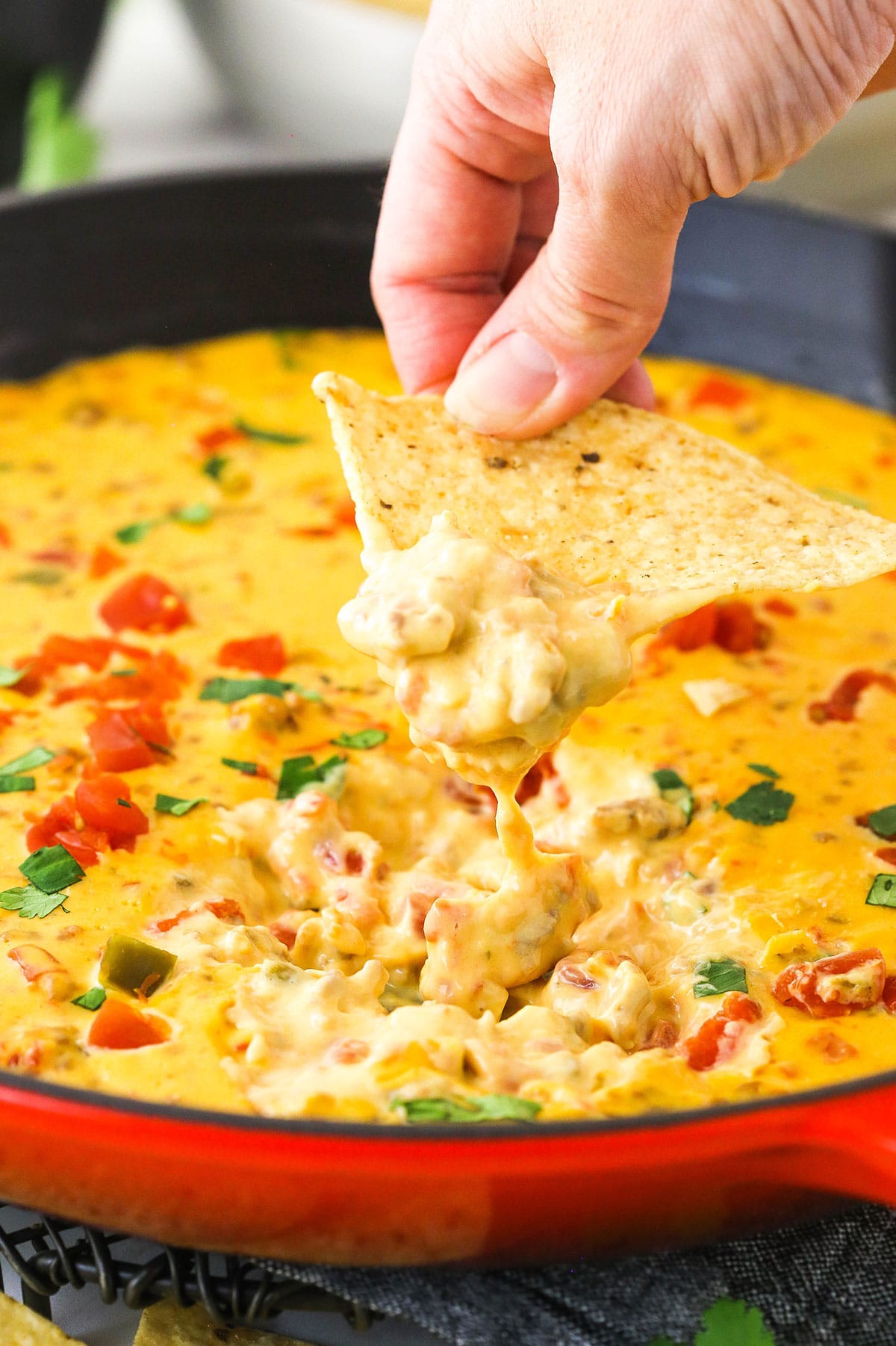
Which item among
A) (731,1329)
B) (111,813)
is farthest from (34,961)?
(731,1329)

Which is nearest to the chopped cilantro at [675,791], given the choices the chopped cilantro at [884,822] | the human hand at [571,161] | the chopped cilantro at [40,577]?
the chopped cilantro at [884,822]

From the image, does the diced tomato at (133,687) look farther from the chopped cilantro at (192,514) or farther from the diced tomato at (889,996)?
the diced tomato at (889,996)

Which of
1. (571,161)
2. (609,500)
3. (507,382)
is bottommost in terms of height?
(609,500)

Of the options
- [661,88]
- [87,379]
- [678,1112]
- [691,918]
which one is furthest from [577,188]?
[87,379]

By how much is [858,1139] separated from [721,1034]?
0.48 meters

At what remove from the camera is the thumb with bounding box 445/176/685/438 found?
250 centimetres

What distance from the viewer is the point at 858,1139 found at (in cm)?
190

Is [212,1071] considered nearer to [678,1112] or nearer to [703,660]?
[678,1112]

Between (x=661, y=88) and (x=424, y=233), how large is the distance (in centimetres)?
98

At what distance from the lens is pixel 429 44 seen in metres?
2.91

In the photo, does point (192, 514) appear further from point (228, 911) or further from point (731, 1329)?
point (731, 1329)

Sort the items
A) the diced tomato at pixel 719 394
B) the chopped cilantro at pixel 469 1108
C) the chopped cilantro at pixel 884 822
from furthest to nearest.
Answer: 1. the diced tomato at pixel 719 394
2. the chopped cilantro at pixel 884 822
3. the chopped cilantro at pixel 469 1108

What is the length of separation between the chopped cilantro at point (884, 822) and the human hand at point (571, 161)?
3.12ft

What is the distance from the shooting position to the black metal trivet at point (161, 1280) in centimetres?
219
